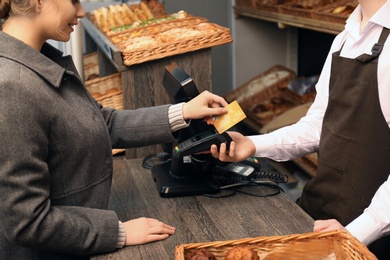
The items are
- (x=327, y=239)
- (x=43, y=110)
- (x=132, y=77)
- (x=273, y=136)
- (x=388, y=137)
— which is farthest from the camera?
(x=132, y=77)

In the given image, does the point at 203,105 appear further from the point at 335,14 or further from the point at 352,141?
the point at 335,14

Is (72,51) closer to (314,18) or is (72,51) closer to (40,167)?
(314,18)

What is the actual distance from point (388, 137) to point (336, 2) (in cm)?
200

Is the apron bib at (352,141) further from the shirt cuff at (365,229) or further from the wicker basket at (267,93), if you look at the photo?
the wicker basket at (267,93)

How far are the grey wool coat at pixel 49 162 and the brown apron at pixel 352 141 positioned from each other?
28.8 inches

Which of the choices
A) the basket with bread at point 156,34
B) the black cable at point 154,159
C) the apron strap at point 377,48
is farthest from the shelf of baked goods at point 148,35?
the apron strap at point 377,48

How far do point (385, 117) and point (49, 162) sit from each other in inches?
38.5

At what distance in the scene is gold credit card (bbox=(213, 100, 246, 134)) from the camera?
6.55 feet

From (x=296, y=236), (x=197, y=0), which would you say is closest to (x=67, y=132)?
(x=296, y=236)

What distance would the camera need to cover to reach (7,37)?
67.7 inches

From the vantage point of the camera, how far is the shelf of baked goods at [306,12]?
3.37 meters

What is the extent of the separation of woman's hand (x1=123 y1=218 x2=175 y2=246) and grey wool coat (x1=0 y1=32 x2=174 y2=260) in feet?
0.20

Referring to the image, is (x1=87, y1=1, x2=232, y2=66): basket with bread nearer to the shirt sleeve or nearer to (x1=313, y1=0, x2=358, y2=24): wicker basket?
(x1=313, y1=0, x2=358, y2=24): wicker basket

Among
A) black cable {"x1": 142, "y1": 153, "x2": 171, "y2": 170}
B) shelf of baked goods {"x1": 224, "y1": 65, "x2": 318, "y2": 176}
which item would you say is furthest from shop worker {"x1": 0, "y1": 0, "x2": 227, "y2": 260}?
shelf of baked goods {"x1": 224, "y1": 65, "x2": 318, "y2": 176}
